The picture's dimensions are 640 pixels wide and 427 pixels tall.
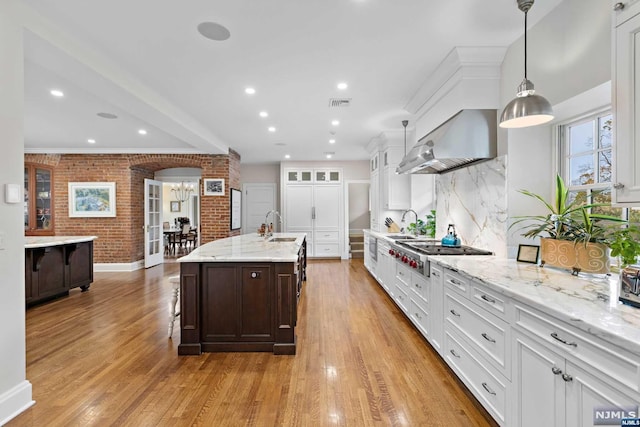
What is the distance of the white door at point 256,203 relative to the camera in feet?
28.3

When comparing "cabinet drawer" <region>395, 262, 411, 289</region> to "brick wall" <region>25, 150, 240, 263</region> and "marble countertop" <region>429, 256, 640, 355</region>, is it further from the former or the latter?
"brick wall" <region>25, 150, 240, 263</region>

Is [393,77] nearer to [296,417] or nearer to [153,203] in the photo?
[296,417]

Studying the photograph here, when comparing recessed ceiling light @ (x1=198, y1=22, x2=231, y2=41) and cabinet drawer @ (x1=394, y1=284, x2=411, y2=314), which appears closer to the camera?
recessed ceiling light @ (x1=198, y1=22, x2=231, y2=41)

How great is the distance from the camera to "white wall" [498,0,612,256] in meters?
1.84

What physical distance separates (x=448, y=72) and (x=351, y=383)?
281 cm

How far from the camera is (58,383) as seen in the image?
2.33m

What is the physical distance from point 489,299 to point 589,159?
1394 mm

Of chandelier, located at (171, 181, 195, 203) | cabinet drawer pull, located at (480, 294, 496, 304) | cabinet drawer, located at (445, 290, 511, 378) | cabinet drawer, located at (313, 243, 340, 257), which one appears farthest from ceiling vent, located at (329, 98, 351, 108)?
chandelier, located at (171, 181, 195, 203)

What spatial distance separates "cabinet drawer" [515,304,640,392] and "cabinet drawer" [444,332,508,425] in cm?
46

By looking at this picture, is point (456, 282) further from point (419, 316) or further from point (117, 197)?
point (117, 197)

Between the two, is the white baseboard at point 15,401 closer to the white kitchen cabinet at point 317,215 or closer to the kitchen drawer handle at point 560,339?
the kitchen drawer handle at point 560,339

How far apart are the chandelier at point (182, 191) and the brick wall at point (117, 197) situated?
524cm

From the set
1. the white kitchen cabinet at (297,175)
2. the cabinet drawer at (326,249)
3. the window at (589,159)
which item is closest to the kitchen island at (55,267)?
the white kitchen cabinet at (297,175)

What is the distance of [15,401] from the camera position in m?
1.92
